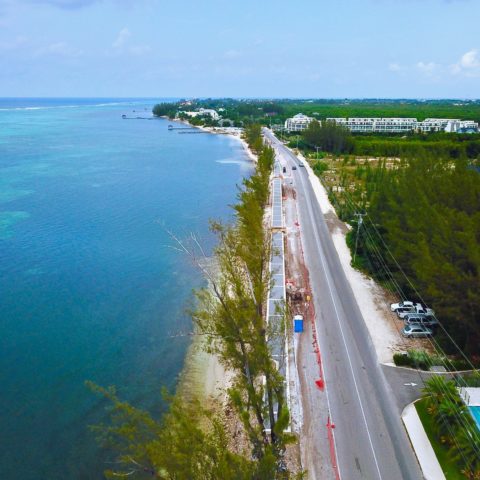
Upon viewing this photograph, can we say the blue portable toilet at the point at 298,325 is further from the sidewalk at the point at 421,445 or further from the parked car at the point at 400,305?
the sidewalk at the point at 421,445

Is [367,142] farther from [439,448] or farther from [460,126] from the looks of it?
[439,448]

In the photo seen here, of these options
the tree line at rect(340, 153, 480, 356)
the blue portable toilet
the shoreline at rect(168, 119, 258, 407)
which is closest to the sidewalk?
the tree line at rect(340, 153, 480, 356)

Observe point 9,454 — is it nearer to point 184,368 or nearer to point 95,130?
point 184,368

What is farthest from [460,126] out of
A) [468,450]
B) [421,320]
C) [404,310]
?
[468,450]

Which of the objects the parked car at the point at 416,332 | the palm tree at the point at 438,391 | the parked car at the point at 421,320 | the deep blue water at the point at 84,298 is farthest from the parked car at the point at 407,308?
the deep blue water at the point at 84,298

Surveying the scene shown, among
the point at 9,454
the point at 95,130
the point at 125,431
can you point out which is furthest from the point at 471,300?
the point at 95,130

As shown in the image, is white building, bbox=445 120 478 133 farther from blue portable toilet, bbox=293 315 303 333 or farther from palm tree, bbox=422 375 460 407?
palm tree, bbox=422 375 460 407
